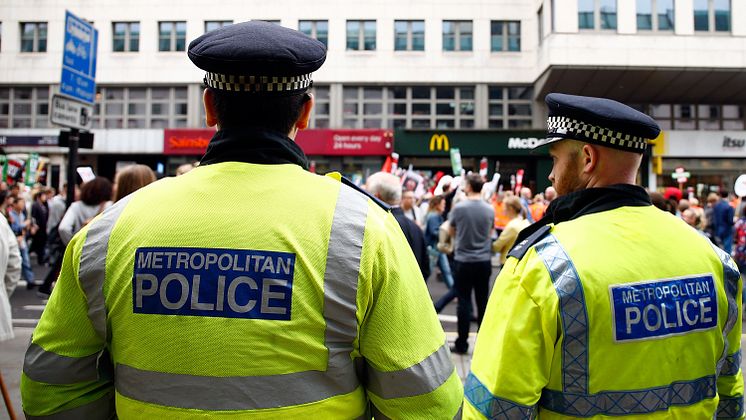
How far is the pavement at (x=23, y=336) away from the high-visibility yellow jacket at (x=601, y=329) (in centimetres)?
327

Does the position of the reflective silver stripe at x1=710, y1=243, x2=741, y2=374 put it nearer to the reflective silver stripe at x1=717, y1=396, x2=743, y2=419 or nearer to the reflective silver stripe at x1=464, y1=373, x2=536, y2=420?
the reflective silver stripe at x1=717, y1=396, x2=743, y2=419

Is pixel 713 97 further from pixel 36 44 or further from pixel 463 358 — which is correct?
pixel 36 44

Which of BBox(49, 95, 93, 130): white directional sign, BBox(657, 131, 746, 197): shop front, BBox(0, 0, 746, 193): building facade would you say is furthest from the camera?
BBox(0, 0, 746, 193): building facade

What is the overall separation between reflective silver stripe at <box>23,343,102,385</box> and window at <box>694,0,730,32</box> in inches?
1071

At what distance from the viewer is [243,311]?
1.30m

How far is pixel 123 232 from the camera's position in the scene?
1.38 meters

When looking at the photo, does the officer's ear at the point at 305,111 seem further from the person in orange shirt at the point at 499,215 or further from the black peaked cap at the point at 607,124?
the person in orange shirt at the point at 499,215

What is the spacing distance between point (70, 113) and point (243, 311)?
6.84 meters

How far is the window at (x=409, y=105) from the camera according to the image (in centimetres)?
2745

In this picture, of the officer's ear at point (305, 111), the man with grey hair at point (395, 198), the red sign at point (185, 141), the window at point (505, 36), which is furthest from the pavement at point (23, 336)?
the window at point (505, 36)

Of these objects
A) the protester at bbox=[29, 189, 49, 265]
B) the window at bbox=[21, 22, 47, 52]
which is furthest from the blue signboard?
the window at bbox=[21, 22, 47, 52]

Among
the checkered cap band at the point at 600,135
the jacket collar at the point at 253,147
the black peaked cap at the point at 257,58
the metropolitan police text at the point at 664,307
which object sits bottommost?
the metropolitan police text at the point at 664,307

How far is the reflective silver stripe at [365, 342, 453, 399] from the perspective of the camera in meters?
1.38

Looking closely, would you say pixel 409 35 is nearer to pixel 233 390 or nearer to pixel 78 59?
pixel 78 59
